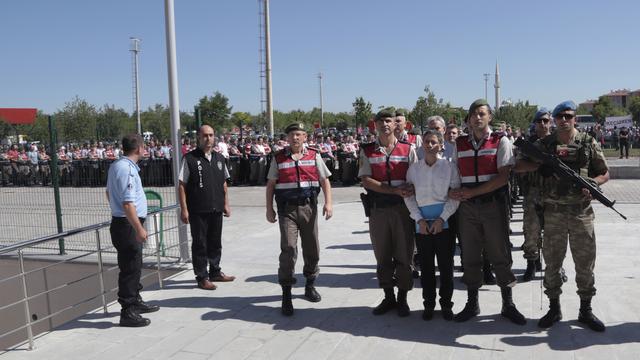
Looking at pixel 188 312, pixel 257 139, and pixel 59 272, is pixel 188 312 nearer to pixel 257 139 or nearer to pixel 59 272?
pixel 59 272

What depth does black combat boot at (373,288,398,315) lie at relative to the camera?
17.0 ft

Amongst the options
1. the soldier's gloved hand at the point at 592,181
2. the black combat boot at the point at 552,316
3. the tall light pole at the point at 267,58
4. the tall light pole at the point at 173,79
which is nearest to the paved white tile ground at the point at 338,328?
the black combat boot at the point at 552,316

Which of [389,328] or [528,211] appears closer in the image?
[389,328]

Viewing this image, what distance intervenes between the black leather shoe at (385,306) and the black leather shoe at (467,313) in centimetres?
59

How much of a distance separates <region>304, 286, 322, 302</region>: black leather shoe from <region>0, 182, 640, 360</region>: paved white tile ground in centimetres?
7

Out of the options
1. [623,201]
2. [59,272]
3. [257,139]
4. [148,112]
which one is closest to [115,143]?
[257,139]

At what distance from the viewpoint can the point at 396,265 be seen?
5.12 m

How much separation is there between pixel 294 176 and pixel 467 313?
78.7 inches

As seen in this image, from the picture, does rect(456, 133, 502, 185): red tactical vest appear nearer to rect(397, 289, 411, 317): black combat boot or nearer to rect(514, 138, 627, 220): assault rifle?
rect(514, 138, 627, 220): assault rifle

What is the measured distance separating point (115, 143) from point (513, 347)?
802 inches

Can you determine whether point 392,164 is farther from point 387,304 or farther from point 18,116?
point 18,116

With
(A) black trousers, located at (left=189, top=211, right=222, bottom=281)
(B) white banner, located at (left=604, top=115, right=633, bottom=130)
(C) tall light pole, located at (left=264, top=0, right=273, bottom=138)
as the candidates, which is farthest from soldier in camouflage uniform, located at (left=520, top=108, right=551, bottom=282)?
(B) white banner, located at (left=604, top=115, right=633, bottom=130)

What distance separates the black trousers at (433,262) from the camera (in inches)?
192

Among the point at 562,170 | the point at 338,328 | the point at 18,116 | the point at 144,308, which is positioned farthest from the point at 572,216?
the point at 18,116
